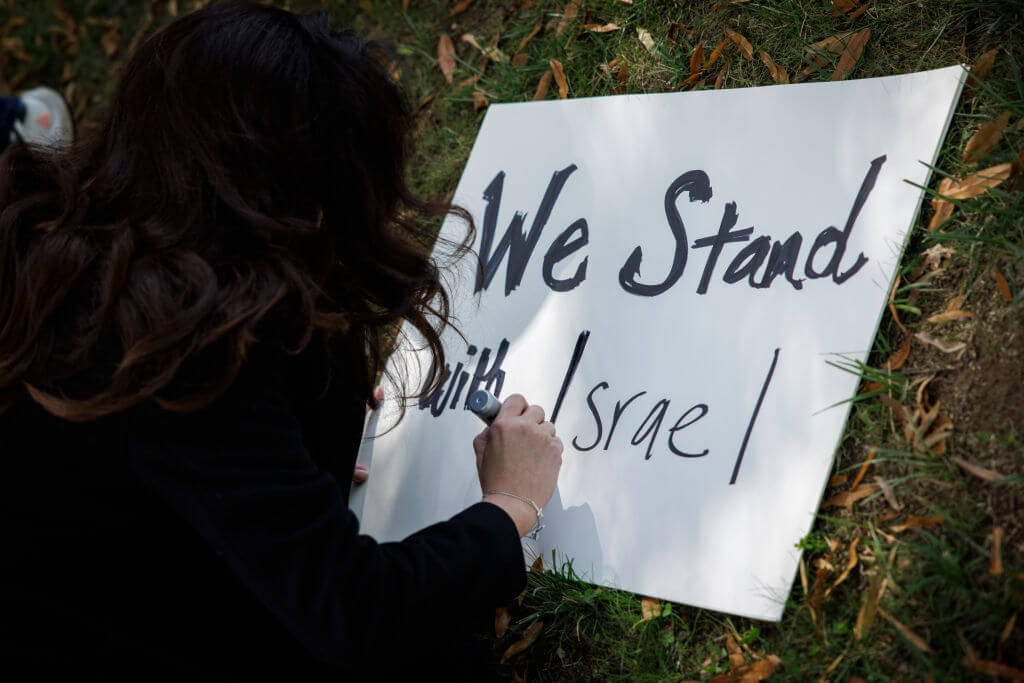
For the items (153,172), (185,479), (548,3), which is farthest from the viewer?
(548,3)

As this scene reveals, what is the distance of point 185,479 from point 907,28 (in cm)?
144

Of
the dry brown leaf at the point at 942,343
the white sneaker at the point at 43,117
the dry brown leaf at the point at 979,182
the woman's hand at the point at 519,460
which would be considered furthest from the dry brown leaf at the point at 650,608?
the white sneaker at the point at 43,117

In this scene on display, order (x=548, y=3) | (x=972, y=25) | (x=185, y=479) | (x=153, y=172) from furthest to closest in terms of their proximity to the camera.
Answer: (x=548, y=3), (x=972, y=25), (x=153, y=172), (x=185, y=479)

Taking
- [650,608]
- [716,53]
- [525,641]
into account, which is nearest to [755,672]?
[650,608]

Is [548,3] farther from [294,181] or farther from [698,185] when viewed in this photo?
[294,181]

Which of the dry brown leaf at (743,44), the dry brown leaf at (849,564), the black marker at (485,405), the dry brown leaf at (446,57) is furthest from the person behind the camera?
the dry brown leaf at (446,57)

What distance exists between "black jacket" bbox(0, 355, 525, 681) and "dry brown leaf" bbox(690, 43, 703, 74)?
43.1 inches

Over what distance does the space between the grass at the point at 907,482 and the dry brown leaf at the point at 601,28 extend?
0.22m

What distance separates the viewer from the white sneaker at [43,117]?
2838mm

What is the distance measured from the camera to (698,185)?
149 centimetres

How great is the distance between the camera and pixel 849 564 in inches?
47.4

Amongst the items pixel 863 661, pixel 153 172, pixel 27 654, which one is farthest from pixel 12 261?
pixel 863 661

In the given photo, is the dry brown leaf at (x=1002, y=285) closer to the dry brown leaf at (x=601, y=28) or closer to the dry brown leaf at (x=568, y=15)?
the dry brown leaf at (x=601, y=28)

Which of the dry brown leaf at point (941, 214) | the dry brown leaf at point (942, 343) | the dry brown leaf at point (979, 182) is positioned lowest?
the dry brown leaf at point (942, 343)
